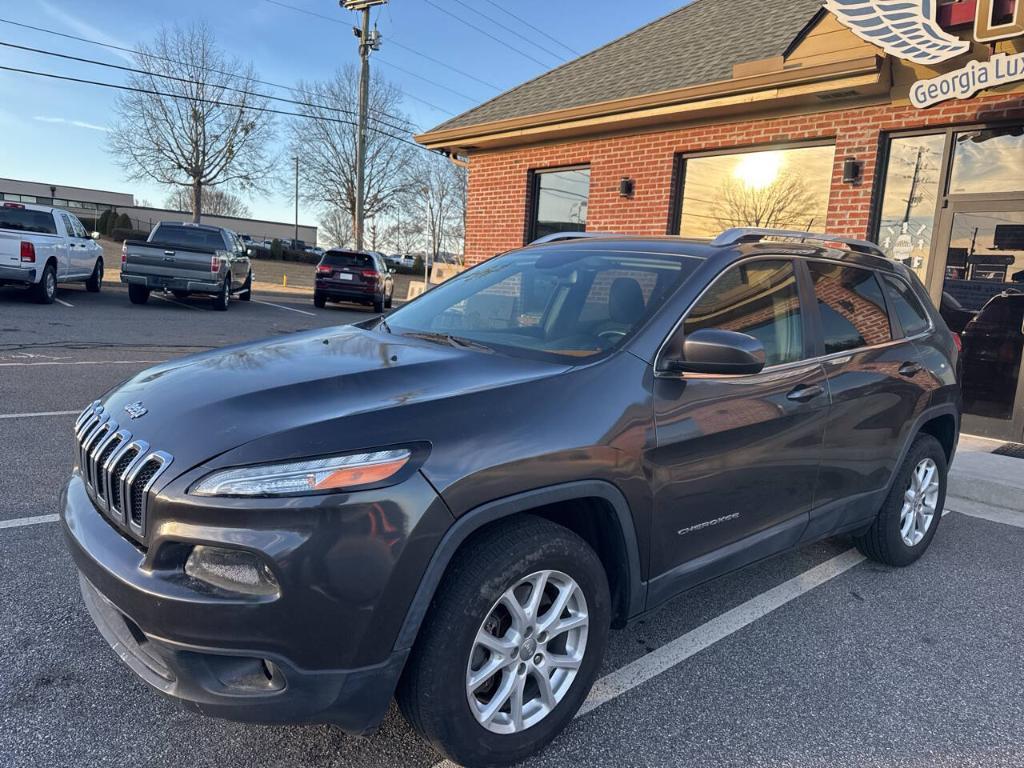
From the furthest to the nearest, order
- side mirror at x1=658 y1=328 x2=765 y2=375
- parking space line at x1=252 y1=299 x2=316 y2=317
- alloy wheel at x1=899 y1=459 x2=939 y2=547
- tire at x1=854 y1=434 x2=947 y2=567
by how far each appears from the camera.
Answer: parking space line at x1=252 y1=299 x2=316 y2=317, alloy wheel at x1=899 y1=459 x2=939 y2=547, tire at x1=854 y1=434 x2=947 y2=567, side mirror at x1=658 y1=328 x2=765 y2=375

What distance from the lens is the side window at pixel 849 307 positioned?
3523 mm

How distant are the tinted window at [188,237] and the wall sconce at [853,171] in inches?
505

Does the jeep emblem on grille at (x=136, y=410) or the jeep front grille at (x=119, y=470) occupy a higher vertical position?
the jeep emblem on grille at (x=136, y=410)

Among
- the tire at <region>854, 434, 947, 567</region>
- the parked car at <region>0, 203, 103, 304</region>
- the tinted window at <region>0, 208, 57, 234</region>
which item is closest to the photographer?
the tire at <region>854, 434, 947, 567</region>

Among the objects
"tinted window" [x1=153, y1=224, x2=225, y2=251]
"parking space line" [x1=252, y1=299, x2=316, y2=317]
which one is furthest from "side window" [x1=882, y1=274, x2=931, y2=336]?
"parking space line" [x1=252, y1=299, x2=316, y2=317]

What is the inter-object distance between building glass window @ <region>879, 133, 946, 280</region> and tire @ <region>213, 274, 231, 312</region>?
41.9 ft

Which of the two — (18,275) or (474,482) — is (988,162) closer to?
(474,482)

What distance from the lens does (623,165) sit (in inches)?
376

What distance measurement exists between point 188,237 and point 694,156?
11743 millimetres

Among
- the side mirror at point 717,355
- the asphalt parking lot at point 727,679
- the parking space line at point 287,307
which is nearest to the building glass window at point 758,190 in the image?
the asphalt parking lot at point 727,679

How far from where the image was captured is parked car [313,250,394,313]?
776 inches

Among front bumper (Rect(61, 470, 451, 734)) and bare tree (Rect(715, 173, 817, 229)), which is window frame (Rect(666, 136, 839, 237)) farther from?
front bumper (Rect(61, 470, 451, 734))

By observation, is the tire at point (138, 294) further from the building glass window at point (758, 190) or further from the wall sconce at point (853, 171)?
the wall sconce at point (853, 171)

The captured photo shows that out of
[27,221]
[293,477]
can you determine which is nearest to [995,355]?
[293,477]
